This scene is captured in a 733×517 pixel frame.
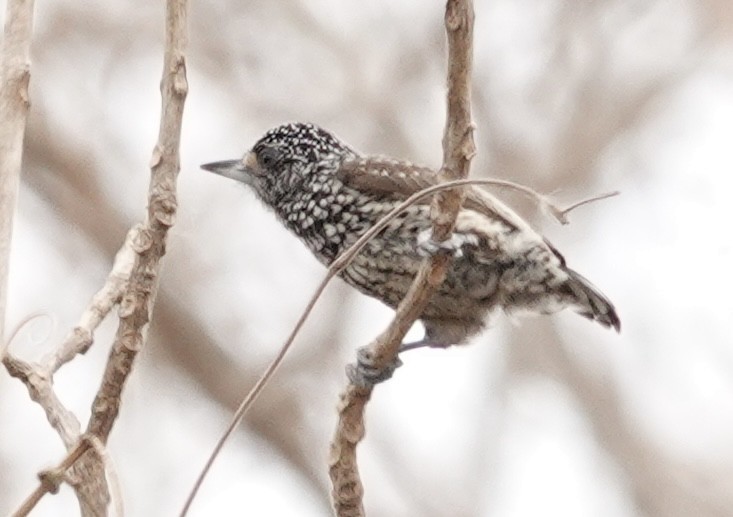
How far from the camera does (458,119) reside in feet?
9.03

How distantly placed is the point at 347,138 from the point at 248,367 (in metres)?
1.10

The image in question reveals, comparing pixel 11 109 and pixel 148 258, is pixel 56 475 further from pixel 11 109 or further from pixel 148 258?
pixel 11 109

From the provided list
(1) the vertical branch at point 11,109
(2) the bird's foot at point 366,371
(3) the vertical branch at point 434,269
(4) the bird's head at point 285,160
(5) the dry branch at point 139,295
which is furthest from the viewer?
(4) the bird's head at point 285,160

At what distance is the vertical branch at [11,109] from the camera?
227 cm

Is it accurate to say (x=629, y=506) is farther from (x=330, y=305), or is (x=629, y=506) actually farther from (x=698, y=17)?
(x=698, y=17)

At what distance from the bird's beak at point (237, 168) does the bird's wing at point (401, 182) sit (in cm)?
44

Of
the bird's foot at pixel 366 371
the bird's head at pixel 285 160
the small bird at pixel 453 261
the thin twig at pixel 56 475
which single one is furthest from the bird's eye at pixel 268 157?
the thin twig at pixel 56 475

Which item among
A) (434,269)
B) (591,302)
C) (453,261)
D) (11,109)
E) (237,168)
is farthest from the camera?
(237,168)

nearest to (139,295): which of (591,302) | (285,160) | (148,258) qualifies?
(148,258)

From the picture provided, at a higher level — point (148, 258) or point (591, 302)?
point (591, 302)

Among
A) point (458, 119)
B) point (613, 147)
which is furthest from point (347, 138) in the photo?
point (458, 119)

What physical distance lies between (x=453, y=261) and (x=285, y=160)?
0.93 m

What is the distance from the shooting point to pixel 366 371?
3248mm

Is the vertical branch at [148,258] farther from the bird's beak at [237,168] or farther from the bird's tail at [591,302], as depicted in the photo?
the bird's beak at [237,168]
